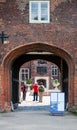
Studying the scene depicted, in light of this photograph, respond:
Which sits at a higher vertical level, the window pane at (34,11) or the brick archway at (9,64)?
the window pane at (34,11)

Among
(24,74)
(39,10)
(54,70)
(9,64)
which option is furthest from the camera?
(24,74)

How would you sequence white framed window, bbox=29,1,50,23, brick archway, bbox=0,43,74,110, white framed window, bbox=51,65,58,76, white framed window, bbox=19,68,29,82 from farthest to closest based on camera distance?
white framed window, bbox=19,68,29,82
white framed window, bbox=51,65,58,76
brick archway, bbox=0,43,74,110
white framed window, bbox=29,1,50,23

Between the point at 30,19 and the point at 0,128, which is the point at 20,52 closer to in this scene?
the point at 30,19

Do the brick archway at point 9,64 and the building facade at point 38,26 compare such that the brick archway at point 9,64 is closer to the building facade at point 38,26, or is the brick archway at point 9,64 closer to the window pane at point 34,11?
the building facade at point 38,26

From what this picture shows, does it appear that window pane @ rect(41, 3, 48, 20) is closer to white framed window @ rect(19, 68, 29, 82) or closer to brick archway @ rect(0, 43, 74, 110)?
brick archway @ rect(0, 43, 74, 110)

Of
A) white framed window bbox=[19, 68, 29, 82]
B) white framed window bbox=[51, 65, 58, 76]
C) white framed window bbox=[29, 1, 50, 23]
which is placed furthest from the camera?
white framed window bbox=[19, 68, 29, 82]

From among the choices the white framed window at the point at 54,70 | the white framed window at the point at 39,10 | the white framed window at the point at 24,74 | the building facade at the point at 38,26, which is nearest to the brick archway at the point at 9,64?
the building facade at the point at 38,26

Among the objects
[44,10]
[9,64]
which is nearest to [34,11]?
[44,10]

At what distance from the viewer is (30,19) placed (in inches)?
901

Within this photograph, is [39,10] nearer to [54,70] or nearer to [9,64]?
[9,64]

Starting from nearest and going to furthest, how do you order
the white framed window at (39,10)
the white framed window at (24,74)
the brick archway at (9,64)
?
1. the white framed window at (39,10)
2. the brick archway at (9,64)
3. the white framed window at (24,74)

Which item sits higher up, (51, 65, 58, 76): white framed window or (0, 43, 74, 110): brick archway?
(51, 65, 58, 76): white framed window

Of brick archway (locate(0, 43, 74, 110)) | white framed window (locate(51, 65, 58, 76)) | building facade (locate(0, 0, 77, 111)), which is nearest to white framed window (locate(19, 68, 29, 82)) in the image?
white framed window (locate(51, 65, 58, 76))

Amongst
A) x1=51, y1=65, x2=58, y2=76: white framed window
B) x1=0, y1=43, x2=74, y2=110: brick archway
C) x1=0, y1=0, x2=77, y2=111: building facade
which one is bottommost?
x1=0, y1=43, x2=74, y2=110: brick archway
